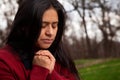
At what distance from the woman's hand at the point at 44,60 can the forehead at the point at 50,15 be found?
0.66ft

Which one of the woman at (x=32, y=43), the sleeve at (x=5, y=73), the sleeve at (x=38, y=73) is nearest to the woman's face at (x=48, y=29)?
the woman at (x=32, y=43)

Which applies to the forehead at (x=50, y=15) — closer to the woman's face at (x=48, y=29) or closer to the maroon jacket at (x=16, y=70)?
the woman's face at (x=48, y=29)

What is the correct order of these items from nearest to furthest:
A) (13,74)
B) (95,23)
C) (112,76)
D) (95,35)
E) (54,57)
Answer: (13,74) < (54,57) < (112,76) < (95,23) < (95,35)

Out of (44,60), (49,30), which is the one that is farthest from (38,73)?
(49,30)

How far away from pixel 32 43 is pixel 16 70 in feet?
0.61

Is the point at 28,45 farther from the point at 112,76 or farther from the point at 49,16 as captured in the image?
the point at 112,76

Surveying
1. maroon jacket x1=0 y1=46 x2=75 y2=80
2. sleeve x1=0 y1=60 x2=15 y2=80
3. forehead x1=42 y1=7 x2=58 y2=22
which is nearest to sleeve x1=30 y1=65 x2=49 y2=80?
maroon jacket x1=0 y1=46 x2=75 y2=80

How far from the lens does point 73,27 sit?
32.2 metres

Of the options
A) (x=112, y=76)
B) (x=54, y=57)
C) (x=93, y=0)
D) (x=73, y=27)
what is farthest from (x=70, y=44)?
(x=54, y=57)

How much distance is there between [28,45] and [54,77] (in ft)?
0.80

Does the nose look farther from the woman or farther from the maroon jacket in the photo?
the maroon jacket

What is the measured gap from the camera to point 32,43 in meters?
2.58

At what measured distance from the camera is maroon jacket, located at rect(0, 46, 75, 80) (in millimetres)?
2477

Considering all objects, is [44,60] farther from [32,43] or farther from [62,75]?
[62,75]
